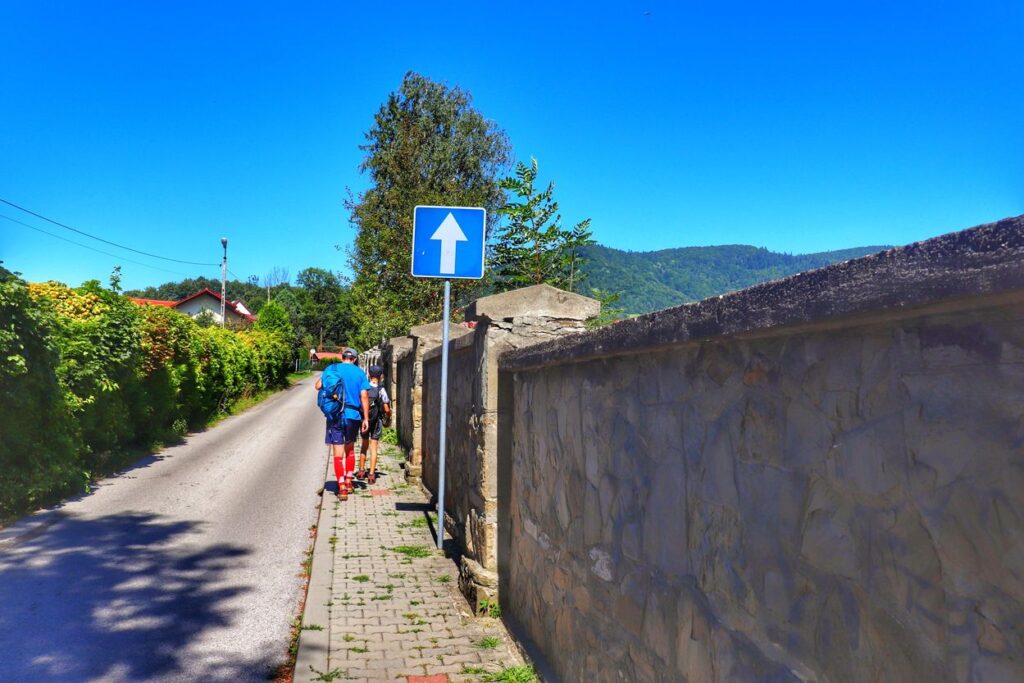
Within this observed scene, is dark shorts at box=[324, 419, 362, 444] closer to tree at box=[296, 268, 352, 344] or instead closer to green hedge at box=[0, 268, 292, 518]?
green hedge at box=[0, 268, 292, 518]

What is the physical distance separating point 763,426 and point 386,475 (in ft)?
33.5

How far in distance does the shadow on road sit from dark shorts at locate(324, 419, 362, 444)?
7.26ft

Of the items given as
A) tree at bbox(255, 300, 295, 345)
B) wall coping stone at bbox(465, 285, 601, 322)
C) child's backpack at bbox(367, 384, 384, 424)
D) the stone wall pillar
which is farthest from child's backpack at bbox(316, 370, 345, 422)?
tree at bbox(255, 300, 295, 345)

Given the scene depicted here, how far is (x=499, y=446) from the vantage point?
5297 millimetres

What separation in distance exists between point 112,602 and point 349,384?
458cm

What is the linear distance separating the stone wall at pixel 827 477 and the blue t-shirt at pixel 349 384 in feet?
22.5

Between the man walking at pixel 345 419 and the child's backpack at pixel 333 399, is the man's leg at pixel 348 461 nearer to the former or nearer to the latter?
the man walking at pixel 345 419

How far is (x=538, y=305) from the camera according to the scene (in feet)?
17.1

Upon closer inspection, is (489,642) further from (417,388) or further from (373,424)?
(417,388)

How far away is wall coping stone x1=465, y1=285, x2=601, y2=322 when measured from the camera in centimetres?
518

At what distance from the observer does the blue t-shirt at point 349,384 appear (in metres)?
9.52

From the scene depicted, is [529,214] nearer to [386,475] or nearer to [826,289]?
[386,475]

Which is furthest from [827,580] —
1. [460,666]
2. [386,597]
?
[386,597]

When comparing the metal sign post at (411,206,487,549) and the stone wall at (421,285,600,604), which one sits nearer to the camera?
the stone wall at (421,285,600,604)
